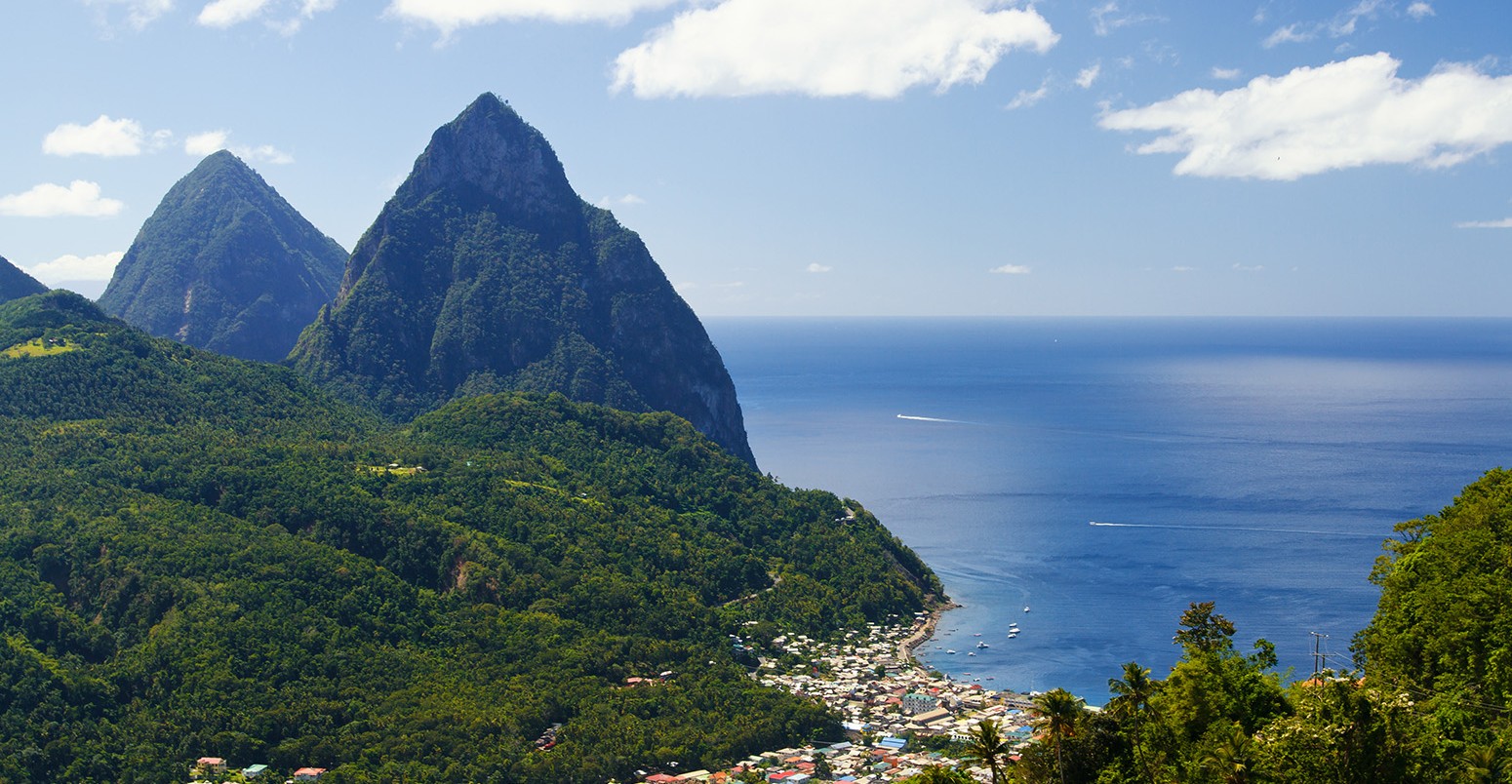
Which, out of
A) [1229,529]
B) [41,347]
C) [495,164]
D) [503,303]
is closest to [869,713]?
[1229,529]

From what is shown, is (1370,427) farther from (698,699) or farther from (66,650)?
(66,650)

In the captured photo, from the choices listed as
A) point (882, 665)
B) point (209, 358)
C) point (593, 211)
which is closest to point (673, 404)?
point (593, 211)

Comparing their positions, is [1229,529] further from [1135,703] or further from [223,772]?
[223,772]

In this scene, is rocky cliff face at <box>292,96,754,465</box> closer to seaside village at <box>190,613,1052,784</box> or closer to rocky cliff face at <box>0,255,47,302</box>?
rocky cliff face at <box>0,255,47,302</box>

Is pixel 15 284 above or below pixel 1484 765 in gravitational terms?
above

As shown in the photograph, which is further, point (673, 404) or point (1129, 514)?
point (673, 404)

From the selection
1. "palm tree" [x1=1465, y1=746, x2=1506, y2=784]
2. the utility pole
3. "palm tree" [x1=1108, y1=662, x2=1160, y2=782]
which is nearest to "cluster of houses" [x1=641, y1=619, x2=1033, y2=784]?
the utility pole
